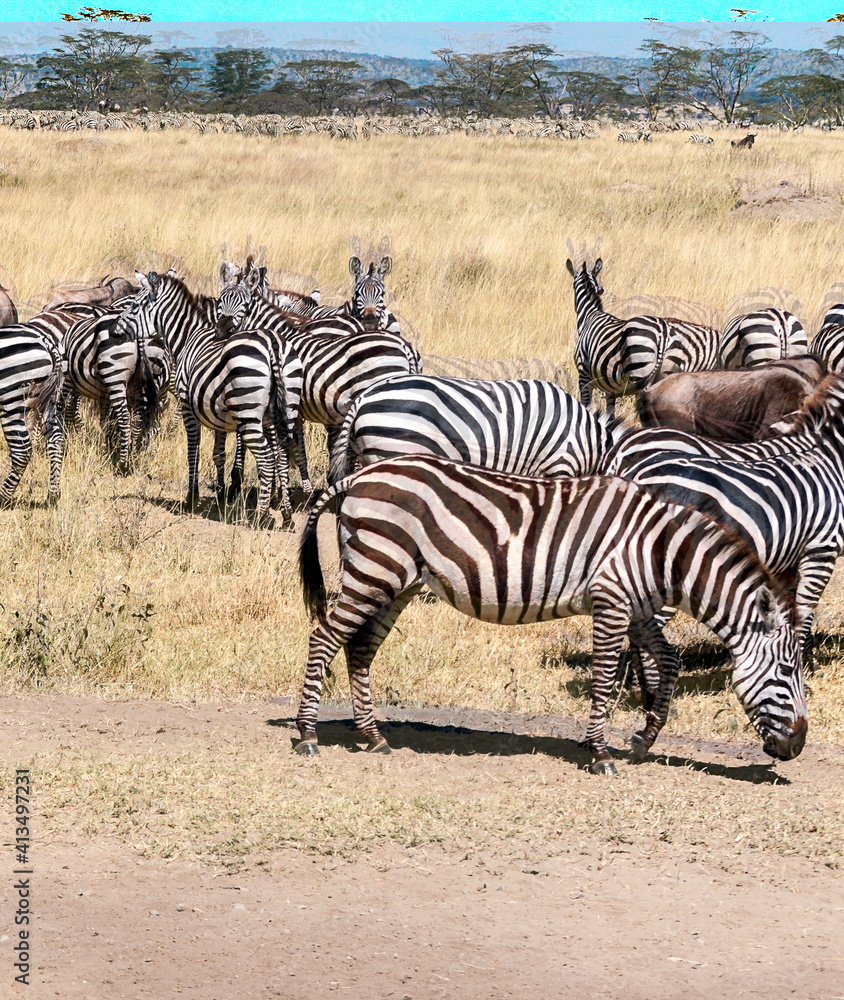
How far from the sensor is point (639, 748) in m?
5.80

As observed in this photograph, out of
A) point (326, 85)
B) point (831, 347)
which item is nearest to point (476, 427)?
point (831, 347)

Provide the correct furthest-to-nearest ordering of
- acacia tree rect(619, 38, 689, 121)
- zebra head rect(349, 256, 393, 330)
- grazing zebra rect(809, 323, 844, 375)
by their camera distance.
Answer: acacia tree rect(619, 38, 689, 121) → zebra head rect(349, 256, 393, 330) → grazing zebra rect(809, 323, 844, 375)

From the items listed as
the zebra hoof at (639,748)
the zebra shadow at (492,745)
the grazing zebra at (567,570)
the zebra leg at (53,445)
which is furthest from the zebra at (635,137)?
the zebra hoof at (639,748)

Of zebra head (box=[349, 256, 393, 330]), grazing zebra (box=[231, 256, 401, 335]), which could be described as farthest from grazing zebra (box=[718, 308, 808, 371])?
zebra head (box=[349, 256, 393, 330])

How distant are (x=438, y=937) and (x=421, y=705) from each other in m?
2.93

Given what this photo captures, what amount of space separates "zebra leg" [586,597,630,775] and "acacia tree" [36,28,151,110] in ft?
176

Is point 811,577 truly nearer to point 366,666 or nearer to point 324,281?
point 366,666

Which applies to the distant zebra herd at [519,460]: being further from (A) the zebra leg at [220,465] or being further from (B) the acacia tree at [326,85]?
(B) the acacia tree at [326,85]

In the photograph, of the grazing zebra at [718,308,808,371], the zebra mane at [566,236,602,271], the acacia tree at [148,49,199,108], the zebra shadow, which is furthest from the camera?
the acacia tree at [148,49,199,108]

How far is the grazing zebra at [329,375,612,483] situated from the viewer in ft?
25.2

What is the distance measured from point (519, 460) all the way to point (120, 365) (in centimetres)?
501

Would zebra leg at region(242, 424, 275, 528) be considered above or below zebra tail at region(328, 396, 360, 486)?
below

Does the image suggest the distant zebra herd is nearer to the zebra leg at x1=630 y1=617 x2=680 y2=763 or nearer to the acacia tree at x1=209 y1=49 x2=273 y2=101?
the zebra leg at x1=630 y1=617 x2=680 y2=763

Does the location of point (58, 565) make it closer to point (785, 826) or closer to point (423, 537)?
point (423, 537)
